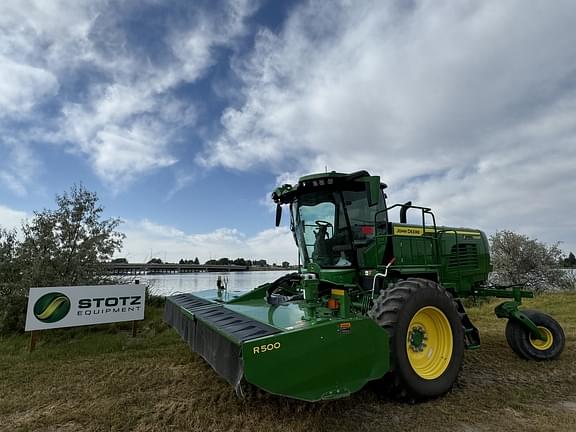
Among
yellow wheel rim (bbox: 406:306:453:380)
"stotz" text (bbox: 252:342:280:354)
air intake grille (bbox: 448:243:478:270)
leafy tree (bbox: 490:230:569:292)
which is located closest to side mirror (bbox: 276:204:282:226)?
yellow wheel rim (bbox: 406:306:453:380)

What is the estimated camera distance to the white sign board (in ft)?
20.8

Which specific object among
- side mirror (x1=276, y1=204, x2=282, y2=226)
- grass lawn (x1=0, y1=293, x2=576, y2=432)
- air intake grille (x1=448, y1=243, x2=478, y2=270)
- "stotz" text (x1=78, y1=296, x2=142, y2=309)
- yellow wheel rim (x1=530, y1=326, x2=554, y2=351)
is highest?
side mirror (x1=276, y1=204, x2=282, y2=226)

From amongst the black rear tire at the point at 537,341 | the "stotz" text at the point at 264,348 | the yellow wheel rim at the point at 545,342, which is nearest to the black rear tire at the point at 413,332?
the "stotz" text at the point at 264,348

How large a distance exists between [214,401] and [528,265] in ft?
72.9

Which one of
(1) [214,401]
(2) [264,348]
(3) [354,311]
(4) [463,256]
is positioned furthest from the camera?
(4) [463,256]

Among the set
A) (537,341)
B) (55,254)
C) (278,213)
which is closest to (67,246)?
(55,254)

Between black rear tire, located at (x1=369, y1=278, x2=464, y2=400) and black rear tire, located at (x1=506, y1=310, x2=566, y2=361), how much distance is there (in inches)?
83.1

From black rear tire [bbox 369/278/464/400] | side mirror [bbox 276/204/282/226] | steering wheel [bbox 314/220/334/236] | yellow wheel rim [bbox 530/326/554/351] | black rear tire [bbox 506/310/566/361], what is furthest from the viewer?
side mirror [bbox 276/204/282/226]

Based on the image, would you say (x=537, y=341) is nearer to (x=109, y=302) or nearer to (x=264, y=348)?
(x=264, y=348)

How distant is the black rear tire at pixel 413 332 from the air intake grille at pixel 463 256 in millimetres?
1724

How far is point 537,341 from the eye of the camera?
556 centimetres

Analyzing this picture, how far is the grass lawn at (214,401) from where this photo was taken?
325 centimetres

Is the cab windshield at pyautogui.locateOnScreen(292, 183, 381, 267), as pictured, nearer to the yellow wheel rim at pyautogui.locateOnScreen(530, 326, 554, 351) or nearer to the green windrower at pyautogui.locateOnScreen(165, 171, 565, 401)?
the green windrower at pyautogui.locateOnScreen(165, 171, 565, 401)

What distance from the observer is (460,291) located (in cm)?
599
